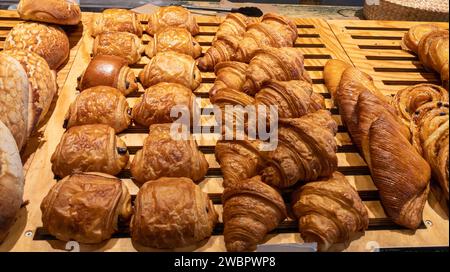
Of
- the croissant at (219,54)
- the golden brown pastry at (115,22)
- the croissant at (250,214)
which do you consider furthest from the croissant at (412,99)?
A: the golden brown pastry at (115,22)

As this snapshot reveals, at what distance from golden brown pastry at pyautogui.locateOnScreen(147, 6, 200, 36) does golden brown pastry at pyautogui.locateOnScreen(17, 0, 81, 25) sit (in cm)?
65

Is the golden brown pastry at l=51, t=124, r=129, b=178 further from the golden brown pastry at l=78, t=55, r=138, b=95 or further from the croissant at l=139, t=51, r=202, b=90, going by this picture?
the croissant at l=139, t=51, r=202, b=90

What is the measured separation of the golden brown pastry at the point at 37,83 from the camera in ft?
7.83

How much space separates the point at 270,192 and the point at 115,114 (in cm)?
109

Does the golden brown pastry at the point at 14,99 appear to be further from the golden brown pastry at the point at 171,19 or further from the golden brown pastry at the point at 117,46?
the golden brown pastry at the point at 171,19

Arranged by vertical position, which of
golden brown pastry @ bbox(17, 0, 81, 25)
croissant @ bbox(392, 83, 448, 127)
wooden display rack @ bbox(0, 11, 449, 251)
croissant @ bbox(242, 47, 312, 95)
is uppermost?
golden brown pastry @ bbox(17, 0, 81, 25)

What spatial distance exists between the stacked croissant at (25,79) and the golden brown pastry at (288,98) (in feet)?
4.31

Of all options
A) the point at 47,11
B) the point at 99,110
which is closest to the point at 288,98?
the point at 99,110

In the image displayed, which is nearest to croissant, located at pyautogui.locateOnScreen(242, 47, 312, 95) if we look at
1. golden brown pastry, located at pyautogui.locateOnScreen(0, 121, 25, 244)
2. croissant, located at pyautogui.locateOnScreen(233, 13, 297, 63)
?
croissant, located at pyautogui.locateOnScreen(233, 13, 297, 63)

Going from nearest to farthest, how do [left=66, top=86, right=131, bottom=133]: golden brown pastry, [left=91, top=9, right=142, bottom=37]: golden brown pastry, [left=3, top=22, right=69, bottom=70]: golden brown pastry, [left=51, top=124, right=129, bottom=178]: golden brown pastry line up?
[left=51, top=124, right=129, bottom=178]: golden brown pastry, [left=66, top=86, right=131, bottom=133]: golden brown pastry, [left=3, top=22, right=69, bottom=70]: golden brown pastry, [left=91, top=9, right=142, bottom=37]: golden brown pastry

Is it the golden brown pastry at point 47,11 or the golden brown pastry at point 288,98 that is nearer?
the golden brown pastry at point 288,98

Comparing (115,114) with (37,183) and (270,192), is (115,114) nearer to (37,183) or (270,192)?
(37,183)

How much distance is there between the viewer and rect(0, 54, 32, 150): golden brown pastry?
2.10 m
